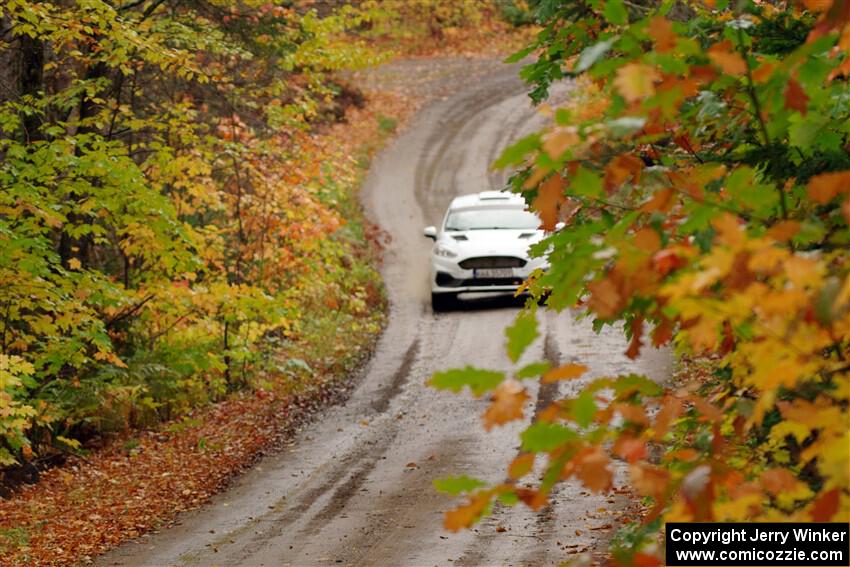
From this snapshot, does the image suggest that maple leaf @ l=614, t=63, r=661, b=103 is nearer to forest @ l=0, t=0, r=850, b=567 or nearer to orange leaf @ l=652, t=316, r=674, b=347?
forest @ l=0, t=0, r=850, b=567

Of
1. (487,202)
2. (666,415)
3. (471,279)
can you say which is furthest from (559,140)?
(487,202)

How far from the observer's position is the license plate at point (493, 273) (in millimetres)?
18188

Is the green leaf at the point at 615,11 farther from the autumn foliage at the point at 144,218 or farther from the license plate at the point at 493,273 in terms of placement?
the license plate at the point at 493,273

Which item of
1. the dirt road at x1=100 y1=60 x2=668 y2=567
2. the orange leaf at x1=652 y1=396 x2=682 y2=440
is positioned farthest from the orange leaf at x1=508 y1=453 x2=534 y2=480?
the dirt road at x1=100 y1=60 x2=668 y2=567

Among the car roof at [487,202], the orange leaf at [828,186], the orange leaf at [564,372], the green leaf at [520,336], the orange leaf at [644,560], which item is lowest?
the orange leaf at [644,560]

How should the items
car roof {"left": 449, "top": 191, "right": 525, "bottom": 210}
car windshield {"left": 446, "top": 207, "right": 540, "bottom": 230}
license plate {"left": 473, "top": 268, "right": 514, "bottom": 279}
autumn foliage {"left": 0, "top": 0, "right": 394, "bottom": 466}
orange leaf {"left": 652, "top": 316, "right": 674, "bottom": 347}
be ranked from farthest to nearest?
car roof {"left": 449, "top": 191, "right": 525, "bottom": 210}, car windshield {"left": 446, "top": 207, "right": 540, "bottom": 230}, license plate {"left": 473, "top": 268, "right": 514, "bottom": 279}, autumn foliage {"left": 0, "top": 0, "right": 394, "bottom": 466}, orange leaf {"left": 652, "top": 316, "right": 674, "bottom": 347}

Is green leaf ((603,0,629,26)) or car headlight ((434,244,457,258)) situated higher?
green leaf ((603,0,629,26))

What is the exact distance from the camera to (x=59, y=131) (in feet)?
36.6

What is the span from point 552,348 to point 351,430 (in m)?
4.01

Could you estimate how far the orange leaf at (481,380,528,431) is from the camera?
2695 millimetres

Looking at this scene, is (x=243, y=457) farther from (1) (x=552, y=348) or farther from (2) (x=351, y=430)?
(1) (x=552, y=348)

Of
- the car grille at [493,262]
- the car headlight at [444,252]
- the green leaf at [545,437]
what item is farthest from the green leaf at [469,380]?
the car headlight at [444,252]

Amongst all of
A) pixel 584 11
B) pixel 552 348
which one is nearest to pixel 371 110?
pixel 552 348

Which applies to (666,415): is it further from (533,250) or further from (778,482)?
(533,250)
